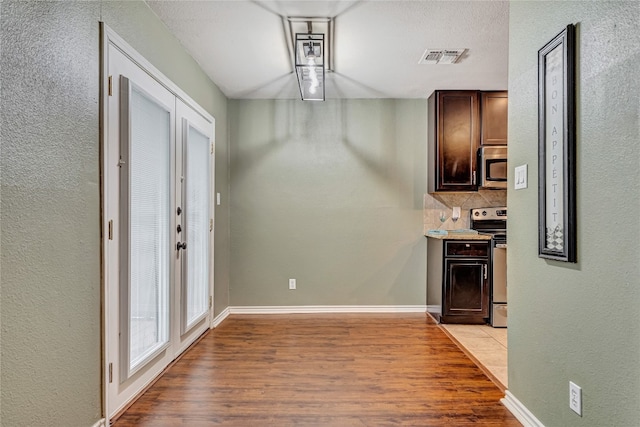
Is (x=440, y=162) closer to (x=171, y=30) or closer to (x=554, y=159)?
(x=554, y=159)

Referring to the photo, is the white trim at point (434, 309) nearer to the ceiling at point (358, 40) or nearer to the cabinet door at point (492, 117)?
the cabinet door at point (492, 117)

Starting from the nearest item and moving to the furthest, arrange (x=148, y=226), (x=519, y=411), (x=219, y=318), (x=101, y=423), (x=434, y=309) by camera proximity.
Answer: (x=101, y=423), (x=519, y=411), (x=148, y=226), (x=219, y=318), (x=434, y=309)

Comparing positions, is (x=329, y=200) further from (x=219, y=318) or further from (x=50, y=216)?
(x=50, y=216)

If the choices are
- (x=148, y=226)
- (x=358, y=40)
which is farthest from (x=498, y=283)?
(x=148, y=226)

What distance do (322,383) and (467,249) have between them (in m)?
2.19

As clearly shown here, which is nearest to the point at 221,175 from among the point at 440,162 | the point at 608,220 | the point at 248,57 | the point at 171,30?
the point at 248,57

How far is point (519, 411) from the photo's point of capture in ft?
6.82

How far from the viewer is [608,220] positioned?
145 centimetres

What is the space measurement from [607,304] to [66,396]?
2333mm

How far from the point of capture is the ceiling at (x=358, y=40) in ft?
8.14

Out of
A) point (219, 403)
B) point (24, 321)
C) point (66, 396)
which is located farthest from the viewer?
point (219, 403)

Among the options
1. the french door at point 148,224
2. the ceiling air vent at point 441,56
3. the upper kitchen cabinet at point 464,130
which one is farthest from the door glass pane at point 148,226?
the upper kitchen cabinet at point 464,130

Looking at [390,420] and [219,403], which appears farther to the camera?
[219,403]

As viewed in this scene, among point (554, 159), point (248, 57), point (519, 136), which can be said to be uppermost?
point (248, 57)
